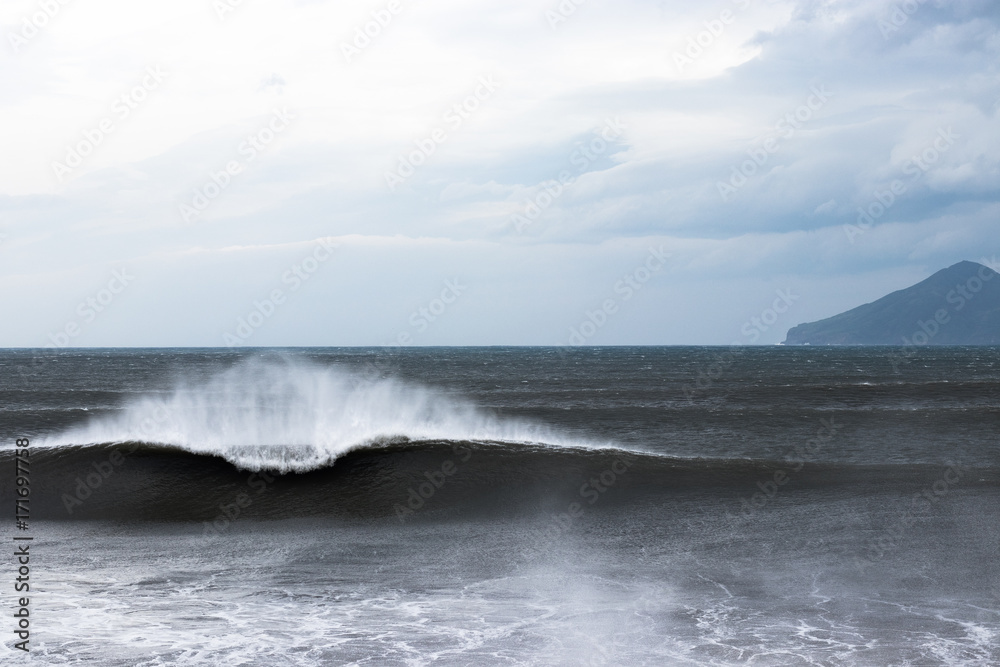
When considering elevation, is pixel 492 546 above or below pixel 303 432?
below

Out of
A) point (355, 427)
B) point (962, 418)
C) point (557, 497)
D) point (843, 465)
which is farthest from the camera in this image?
point (962, 418)

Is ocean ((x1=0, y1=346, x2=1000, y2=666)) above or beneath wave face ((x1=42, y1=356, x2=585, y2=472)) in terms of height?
beneath

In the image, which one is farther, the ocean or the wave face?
the wave face

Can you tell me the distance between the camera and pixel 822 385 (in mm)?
47719

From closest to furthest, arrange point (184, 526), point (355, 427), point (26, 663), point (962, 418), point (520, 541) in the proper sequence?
point (26, 663) < point (520, 541) < point (184, 526) < point (355, 427) < point (962, 418)

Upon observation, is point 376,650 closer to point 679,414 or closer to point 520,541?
point 520,541

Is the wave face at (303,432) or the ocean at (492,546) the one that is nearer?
the ocean at (492,546)

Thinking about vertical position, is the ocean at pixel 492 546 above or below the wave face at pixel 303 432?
below

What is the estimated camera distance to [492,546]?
11.7 m

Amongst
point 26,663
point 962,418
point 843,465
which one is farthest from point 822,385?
point 26,663

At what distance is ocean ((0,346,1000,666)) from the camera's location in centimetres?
761

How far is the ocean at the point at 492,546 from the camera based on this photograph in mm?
7605

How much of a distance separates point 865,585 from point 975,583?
4.58ft

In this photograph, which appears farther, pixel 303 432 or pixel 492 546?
pixel 303 432
